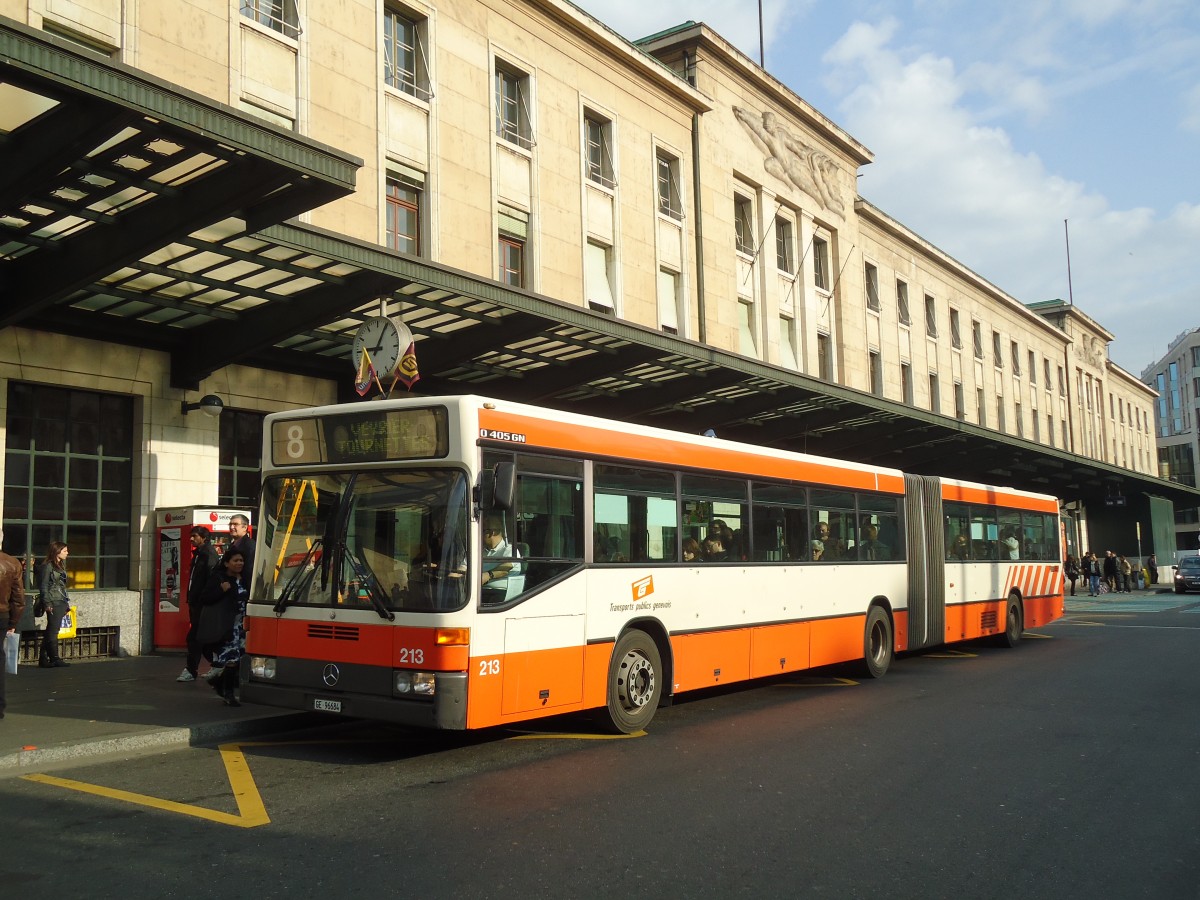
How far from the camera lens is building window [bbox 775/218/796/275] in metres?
33.3

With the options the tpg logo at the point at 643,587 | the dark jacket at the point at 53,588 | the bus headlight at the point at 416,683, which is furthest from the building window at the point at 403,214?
the bus headlight at the point at 416,683

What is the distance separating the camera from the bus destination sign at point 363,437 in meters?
8.22

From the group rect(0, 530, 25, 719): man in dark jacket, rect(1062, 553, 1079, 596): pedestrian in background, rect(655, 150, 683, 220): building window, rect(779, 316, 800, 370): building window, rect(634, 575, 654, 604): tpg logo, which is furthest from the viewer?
rect(1062, 553, 1079, 596): pedestrian in background

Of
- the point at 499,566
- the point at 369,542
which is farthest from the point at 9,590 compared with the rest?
the point at 499,566

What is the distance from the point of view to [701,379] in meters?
20.9

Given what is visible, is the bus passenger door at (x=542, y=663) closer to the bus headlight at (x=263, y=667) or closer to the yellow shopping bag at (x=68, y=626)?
the bus headlight at (x=263, y=667)

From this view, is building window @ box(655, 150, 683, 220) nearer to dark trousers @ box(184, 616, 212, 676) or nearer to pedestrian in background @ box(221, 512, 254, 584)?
pedestrian in background @ box(221, 512, 254, 584)

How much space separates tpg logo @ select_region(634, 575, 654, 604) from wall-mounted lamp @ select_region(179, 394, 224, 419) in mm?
8278

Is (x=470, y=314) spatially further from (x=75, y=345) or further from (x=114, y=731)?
(x=114, y=731)

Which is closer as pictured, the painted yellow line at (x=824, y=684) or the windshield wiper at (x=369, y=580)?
the windshield wiper at (x=369, y=580)

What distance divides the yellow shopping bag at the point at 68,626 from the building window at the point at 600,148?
15052mm

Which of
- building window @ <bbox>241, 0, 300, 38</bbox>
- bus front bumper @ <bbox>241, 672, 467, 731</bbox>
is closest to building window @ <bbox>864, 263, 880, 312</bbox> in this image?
building window @ <bbox>241, 0, 300, 38</bbox>

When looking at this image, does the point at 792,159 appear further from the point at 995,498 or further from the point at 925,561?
the point at 925,561

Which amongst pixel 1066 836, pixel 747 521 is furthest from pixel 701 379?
pixel 1066 836
